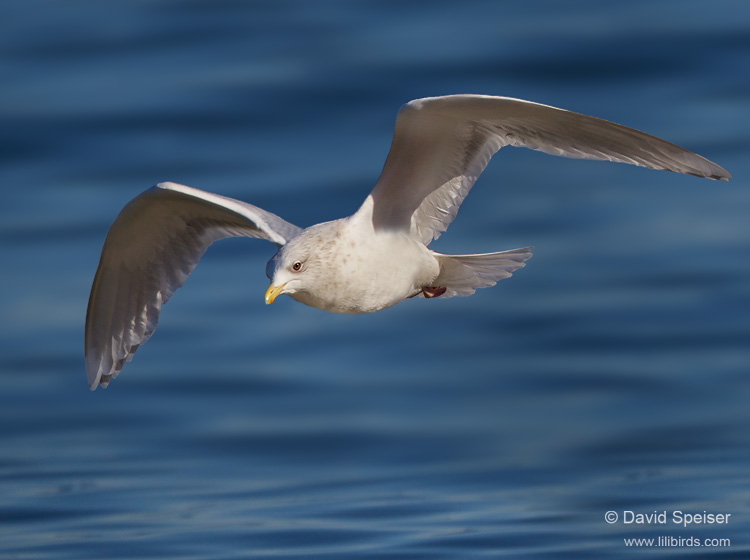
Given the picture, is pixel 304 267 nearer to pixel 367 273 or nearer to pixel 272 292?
pixel 272 292

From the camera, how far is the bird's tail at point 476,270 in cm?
664

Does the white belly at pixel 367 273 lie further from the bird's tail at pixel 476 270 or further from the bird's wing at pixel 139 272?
the bird's wing at pixel 139 272

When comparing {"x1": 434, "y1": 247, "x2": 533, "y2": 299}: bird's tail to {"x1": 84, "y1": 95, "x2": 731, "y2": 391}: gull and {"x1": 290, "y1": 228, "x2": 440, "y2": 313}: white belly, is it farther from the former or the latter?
{"x1": 290, "y1": 228, "x2": 440, "y2": 313}: white belly

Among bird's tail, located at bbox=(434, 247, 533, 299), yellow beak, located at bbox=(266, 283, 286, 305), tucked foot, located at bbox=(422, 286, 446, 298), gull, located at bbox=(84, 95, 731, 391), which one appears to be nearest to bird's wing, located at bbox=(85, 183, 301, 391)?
gull, located at bbox=(84, 95, 731, 391)

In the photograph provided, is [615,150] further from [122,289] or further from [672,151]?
[122,289]

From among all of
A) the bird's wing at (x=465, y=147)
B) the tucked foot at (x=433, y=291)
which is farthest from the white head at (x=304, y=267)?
the tucked foot at (x=433, y=291)

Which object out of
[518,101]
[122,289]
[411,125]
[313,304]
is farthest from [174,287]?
[518,101]

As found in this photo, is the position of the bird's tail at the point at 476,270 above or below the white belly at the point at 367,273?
above

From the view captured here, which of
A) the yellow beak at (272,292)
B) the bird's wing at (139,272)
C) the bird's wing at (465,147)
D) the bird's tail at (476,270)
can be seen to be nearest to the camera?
the yellow beak at (272,292)

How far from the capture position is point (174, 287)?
6.98 meters

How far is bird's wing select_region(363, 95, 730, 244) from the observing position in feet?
18.0

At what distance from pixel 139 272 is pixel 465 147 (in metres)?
2.30

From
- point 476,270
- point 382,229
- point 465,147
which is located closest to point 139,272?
point 382,229

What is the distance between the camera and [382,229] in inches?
236
